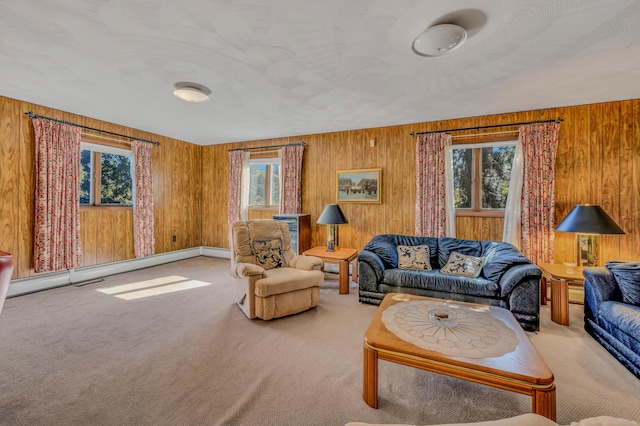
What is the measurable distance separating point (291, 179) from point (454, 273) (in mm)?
3175

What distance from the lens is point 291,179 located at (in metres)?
5.13

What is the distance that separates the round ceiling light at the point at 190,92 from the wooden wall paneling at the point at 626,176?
5092mm

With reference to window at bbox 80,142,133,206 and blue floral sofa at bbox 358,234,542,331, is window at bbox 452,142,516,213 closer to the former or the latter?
blue floral sofa at bbox 358,234,542,331

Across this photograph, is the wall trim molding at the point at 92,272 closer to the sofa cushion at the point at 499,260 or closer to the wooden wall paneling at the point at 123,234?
the wooden wall paneling at the point at 123,234

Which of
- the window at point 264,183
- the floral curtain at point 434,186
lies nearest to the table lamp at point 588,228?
the floral curtain at point 434,186

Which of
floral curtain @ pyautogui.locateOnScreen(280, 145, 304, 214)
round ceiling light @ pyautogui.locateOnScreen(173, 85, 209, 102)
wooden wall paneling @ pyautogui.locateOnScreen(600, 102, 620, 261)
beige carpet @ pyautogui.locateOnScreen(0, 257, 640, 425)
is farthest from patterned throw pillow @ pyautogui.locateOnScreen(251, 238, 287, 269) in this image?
wooden wall paneling @ pyautogui.locateOnScreen(600, 102, 620, 261)

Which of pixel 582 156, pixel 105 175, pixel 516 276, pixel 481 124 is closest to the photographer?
pixel 516 276

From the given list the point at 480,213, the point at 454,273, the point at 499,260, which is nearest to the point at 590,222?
the point at 499,260

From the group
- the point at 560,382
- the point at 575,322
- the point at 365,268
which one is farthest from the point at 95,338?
the point at 575,322

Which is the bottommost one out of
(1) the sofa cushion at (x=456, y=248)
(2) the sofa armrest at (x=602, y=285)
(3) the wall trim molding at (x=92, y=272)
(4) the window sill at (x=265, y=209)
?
(3) the wall trim molding at (x=92, y=272)

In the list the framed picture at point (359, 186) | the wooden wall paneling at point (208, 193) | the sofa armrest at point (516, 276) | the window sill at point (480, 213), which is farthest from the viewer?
the wooden wall paneling at point (208, 193)

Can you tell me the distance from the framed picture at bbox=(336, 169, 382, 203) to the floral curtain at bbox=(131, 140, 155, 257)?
3.51m

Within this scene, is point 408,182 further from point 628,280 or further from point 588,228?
point 628,280

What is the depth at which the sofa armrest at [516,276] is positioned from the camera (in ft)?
8.68
